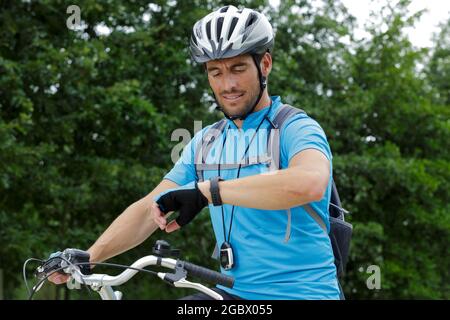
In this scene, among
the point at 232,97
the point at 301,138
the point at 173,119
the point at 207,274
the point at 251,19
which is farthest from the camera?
the point at 173,119

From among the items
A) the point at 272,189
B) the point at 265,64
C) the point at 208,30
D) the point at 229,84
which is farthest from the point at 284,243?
the point at 208,30

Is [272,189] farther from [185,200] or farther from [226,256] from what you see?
[226,256]

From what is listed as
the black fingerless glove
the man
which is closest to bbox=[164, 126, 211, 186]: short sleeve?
the man

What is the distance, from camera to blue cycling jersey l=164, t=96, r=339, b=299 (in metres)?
3.13

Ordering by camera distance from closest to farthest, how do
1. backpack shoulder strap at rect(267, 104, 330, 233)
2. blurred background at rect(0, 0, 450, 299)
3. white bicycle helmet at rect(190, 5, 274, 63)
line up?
backpack shoulder strap at rect(267, 104, 330, 233) → white bicycle helmet at rect(190, 5, 274, 63) → blurred background at rect(0, 0, 450, 299)

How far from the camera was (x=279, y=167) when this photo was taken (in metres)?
3.22

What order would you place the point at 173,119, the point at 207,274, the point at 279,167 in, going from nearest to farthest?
the point at 207,274
the point at 279,167
the point at 173,119

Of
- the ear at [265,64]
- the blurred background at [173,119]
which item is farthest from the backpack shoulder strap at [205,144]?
the blurred background at [173,119]

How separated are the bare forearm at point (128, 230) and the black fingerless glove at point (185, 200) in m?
0.55

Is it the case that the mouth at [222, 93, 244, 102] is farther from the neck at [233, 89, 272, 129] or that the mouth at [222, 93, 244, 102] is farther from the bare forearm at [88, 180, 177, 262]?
the bare forearm at [88, 180, 177, 262]

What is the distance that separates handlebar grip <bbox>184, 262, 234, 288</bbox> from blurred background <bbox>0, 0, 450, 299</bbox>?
10.3 metres

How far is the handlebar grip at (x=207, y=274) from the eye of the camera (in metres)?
2.63

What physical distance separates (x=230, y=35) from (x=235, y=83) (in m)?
0.19

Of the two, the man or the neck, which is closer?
the man
